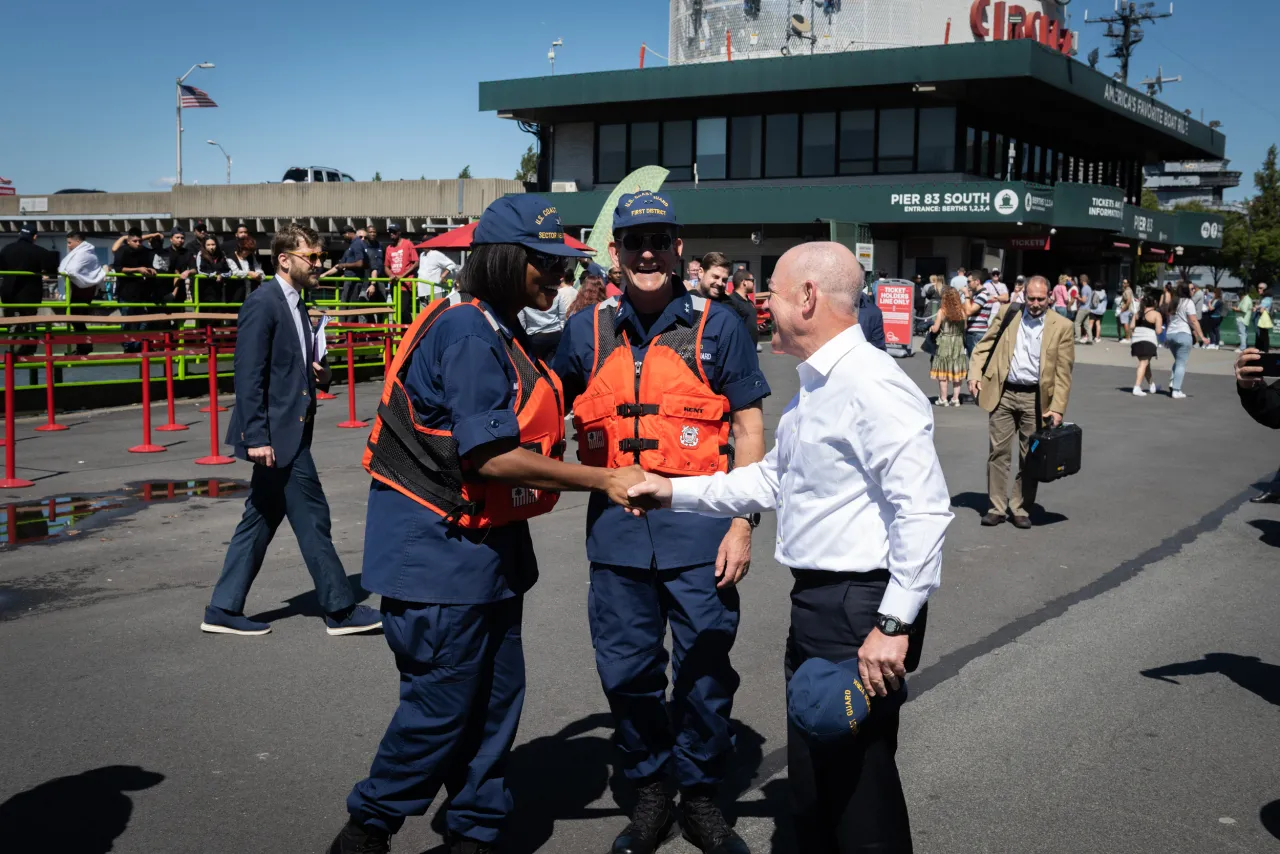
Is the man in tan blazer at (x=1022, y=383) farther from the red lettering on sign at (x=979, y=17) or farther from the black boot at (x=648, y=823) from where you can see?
the red lettering on sign at (x=979, y=17)

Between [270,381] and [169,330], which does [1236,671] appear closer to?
[270,381]

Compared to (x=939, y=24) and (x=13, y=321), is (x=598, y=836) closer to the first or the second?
(x=13, y=321)

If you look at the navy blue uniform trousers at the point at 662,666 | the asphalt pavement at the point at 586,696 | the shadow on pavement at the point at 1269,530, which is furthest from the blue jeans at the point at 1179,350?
the navy blue uniform trousers at the point at 662,666

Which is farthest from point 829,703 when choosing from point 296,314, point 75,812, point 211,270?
point 211,270

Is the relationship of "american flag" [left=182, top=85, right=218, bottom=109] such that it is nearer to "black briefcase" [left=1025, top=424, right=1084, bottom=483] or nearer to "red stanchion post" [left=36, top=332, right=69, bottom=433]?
"red stanchion post" [left=36, top=332, right=69, bottom=433]

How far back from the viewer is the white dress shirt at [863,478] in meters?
2.98

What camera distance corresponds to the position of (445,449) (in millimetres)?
3404

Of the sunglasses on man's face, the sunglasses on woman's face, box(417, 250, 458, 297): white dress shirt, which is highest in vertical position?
box(417, 250, 458, 297): white dress shirt

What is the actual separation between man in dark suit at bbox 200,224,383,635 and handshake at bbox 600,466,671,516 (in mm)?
2884

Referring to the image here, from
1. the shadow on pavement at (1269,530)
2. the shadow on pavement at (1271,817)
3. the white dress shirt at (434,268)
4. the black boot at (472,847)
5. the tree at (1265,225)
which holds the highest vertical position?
the tree at (1265,225)

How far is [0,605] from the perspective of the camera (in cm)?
667

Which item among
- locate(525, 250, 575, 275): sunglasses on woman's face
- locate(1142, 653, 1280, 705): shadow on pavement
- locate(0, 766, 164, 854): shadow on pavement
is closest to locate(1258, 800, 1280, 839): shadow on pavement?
locate(1142, 653, 1280, 705): shadow on pavement

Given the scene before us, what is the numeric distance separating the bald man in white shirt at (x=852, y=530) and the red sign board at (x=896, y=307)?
2386cm

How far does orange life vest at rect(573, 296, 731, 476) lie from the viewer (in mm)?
3959
